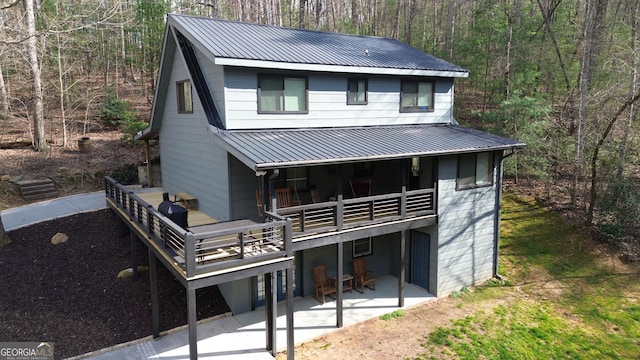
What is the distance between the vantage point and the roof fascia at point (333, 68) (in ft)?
33.8

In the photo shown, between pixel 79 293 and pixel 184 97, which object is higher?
pixel 184 97

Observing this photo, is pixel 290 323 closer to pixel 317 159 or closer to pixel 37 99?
pixel 317 159

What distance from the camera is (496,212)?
13648mm

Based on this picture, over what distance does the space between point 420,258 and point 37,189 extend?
16806 millimetres

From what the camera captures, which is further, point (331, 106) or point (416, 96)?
point (416, 96)

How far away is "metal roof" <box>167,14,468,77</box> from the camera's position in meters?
10.8

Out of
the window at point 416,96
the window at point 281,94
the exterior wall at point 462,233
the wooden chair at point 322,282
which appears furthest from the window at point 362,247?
the window at point 416,96

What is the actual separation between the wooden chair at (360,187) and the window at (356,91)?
8.45ft

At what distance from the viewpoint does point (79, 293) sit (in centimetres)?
1111

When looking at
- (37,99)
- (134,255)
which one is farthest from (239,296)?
(37,99)

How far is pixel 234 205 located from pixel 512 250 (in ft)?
35.7

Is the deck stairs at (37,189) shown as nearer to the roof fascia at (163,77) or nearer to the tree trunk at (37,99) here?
the tree trunk at (37,99)

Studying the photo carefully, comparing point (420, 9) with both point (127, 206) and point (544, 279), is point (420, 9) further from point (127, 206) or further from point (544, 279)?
point (127, 206)

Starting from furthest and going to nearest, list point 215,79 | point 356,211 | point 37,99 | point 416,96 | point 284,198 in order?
1. point 37,99
2. point 416,96
3. point 356,211
4. point 284,198
5. point 215,79
